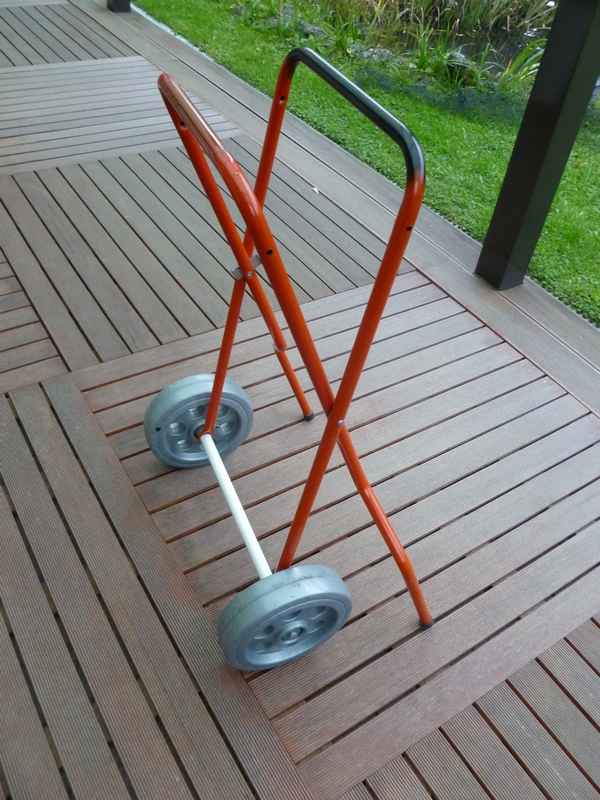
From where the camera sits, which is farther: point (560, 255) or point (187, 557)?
point (560, 255)

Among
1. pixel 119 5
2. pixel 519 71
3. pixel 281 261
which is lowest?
pixel 119 5

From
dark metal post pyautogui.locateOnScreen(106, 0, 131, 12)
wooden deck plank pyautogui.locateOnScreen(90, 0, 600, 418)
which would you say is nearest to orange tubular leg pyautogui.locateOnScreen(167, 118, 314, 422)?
wooden deck plank pyautogui.locateOnScreen(90, 0, 600, 418)

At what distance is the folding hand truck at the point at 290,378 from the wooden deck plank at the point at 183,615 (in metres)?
0.10

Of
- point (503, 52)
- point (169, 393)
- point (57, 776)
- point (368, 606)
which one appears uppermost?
point (503, 52)

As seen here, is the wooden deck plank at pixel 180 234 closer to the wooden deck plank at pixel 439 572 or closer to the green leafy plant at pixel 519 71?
the wooden deck plank at pixel 439 572

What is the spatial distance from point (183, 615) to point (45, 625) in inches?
12.2

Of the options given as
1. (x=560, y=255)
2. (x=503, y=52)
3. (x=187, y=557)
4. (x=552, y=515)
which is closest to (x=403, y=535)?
(x=552, y=515)

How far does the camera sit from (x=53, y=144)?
3.31 metres

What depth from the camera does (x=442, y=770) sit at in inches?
56.6

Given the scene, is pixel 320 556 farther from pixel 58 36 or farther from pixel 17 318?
pixel 58 36

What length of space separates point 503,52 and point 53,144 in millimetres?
3302

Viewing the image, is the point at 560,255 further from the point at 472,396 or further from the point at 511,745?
the point at 511,745

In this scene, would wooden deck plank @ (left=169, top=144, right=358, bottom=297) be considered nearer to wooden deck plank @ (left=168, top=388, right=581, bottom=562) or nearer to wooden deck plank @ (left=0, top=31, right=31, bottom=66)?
wooden deck plank @ (left=168, top=388, right=581, bottom=562)

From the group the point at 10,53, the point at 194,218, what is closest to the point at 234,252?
the point at 194,218
